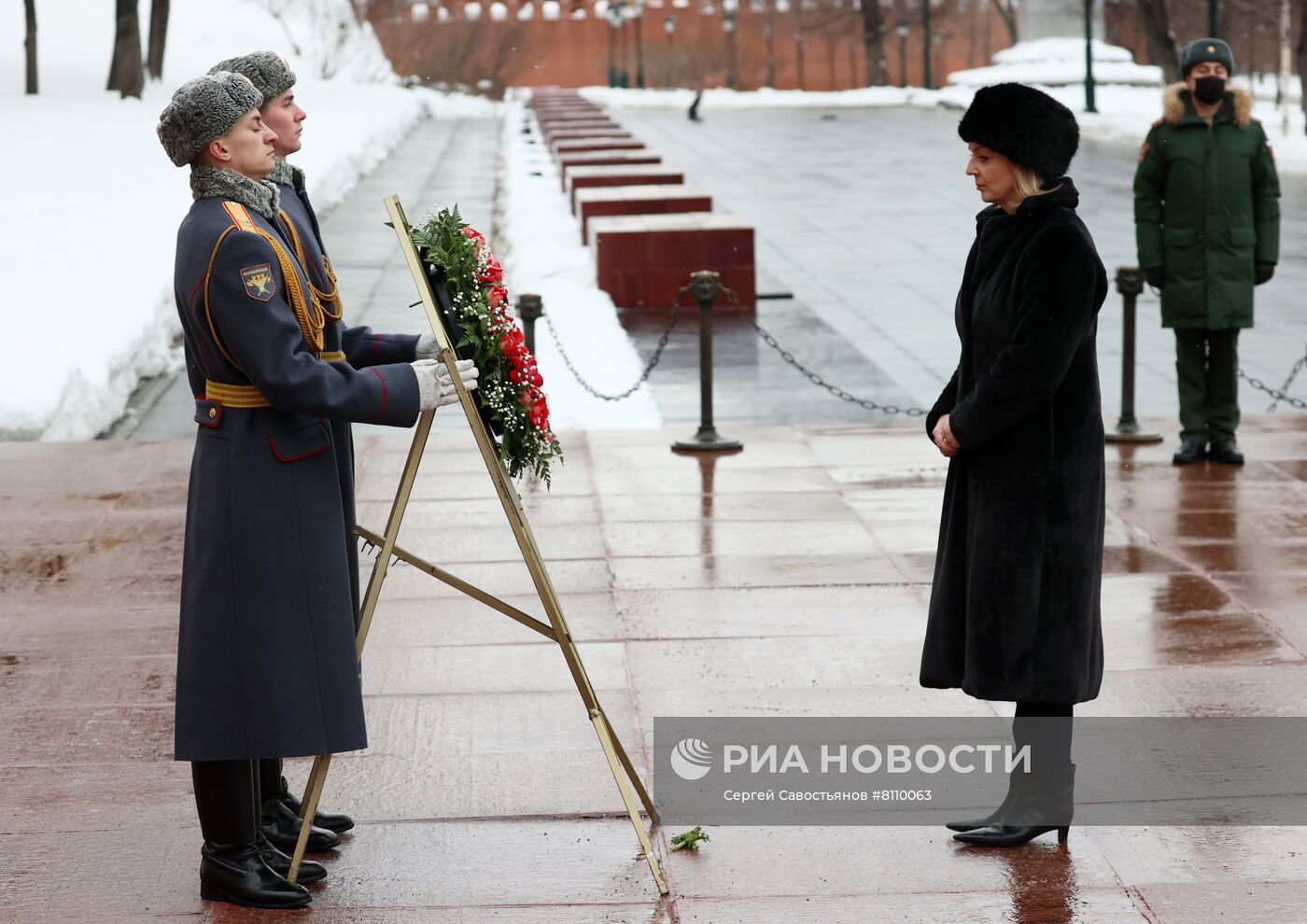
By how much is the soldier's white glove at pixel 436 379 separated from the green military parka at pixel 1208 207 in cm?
512

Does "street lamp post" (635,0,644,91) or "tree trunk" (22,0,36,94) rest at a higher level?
"street lamp post" (635,0,644,91)

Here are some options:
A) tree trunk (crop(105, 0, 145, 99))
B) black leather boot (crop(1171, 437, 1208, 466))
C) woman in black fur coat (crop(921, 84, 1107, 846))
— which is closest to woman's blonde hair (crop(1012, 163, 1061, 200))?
woman in black fur coat (crop(921, 84, 1107, 846))

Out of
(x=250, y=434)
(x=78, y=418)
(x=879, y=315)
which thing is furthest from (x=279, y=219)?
(x=879, y=315)

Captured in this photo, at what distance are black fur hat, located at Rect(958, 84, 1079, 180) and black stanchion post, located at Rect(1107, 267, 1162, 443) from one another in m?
5.25

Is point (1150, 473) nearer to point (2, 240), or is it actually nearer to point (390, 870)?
point (390, 870)

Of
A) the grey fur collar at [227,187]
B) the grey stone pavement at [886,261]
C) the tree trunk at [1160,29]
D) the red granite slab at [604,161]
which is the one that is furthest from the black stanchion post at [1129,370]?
the tree trunk at [1160,29]

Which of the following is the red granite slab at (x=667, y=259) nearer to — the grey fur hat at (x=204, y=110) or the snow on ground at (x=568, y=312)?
the snow on ground at (x=568, y=312)

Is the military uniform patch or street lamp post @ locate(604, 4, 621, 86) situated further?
street lamp post @ locate(604, 4, 621, 86)

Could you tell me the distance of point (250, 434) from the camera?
3779 millimetres

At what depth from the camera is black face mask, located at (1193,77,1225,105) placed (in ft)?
26.2

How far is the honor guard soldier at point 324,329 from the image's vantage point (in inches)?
154

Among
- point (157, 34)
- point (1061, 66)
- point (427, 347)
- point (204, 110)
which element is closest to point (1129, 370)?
point (427, 347)

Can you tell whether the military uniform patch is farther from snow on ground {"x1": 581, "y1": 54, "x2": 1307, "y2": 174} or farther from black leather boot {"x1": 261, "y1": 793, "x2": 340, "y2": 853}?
snow on ground {"x1": 581, "y1": 54, "x2": 1307, "y2": 174}

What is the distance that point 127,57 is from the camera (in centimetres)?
3481
